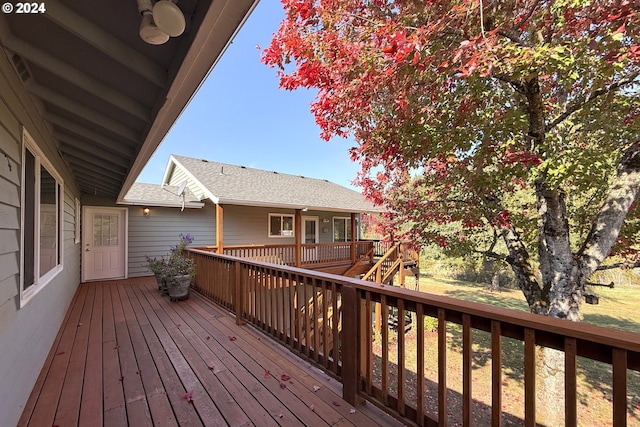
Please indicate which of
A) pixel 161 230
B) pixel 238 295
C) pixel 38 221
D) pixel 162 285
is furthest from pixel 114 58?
pixel 161 230

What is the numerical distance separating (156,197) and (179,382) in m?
7.37

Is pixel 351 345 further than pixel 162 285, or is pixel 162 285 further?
pixel 162 285

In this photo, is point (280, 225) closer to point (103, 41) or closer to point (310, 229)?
point (310, 229)

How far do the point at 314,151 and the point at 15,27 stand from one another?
79.0ft

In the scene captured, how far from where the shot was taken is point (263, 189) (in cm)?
994

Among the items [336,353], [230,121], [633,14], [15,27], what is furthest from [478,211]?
[230,121]

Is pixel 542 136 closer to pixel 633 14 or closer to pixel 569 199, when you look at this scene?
pixel 633 14

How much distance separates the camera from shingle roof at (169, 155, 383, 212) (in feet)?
27.4

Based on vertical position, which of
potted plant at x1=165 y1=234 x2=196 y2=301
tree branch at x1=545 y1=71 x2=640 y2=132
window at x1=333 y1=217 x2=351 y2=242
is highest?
tree branch at x1=545 y1=71 x2=640 y2=132

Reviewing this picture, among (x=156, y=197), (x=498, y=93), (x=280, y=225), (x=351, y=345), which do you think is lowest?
(x=351, y=345)

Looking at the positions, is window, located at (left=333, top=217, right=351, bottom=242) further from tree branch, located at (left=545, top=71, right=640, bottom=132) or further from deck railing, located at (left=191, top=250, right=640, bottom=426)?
tree branch, located at (left=545, top=71, right=640, bottom=132)

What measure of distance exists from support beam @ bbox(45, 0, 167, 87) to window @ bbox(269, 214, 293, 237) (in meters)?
9.00

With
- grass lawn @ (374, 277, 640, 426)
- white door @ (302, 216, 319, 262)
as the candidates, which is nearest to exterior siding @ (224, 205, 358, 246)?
white door @ (302, 216, 319, 262)

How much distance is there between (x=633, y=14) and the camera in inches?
90.5
